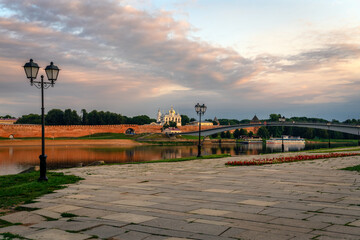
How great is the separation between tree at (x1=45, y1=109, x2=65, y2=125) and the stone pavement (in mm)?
122799

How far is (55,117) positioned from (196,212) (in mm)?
128662

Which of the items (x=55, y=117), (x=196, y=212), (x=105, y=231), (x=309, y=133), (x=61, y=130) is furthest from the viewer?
(x=309, y=133)

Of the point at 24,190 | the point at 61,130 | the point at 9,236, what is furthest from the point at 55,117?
the point at 9,236

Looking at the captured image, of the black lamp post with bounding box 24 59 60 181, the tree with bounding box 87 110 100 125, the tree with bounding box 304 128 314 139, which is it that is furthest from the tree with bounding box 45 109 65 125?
the black lamp post with bounding box 24 59 60 181

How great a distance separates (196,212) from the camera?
21.3 ft

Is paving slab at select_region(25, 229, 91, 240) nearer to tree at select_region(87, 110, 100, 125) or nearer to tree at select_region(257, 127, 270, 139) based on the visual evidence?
tree at select_region(257, 127, 270, 139)

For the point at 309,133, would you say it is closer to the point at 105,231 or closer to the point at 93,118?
the point at 93,118

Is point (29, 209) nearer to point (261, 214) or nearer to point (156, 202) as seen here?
point (156, 202)

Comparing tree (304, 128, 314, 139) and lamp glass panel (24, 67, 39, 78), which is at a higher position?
lamp glass panel (24, 67, 39, 78)

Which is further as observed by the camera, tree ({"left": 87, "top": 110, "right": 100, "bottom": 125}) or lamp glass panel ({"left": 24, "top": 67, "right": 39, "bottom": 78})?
tree ({"left": 87, "top": 110, "right": 100, "bottom": 125})

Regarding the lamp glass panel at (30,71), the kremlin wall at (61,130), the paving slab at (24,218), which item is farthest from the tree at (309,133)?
the paving slab at (24,218)

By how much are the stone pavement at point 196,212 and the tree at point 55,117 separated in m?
123

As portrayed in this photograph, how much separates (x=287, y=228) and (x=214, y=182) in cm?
582

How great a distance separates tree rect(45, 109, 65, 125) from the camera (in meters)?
123
